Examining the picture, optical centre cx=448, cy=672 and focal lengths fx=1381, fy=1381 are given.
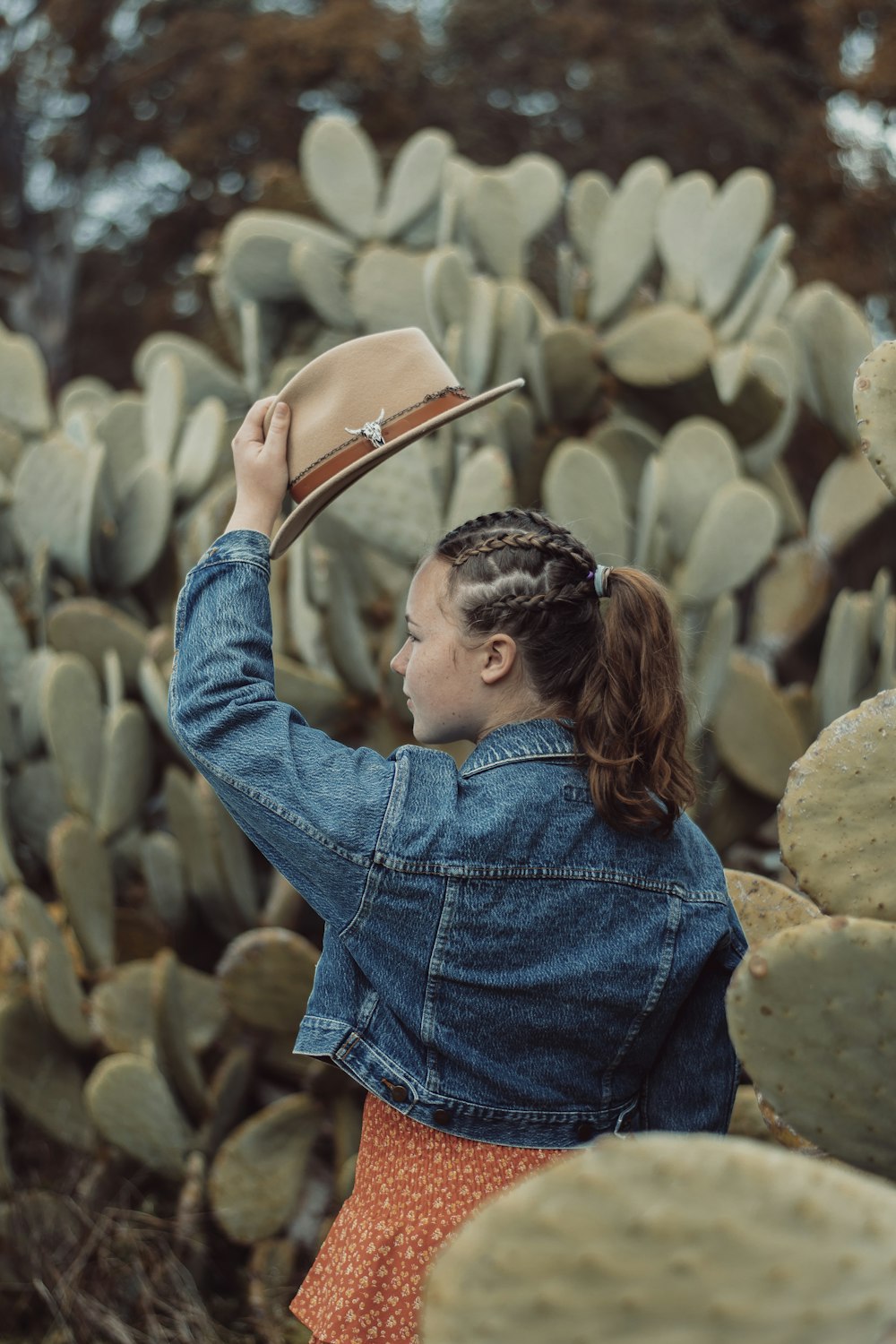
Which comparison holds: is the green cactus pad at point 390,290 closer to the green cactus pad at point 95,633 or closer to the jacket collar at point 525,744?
the green cactus pad at point 95,633

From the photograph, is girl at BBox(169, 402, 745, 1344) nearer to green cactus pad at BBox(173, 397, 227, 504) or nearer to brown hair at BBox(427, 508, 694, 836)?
brown hair at BBox(427, 508, 694, 836)

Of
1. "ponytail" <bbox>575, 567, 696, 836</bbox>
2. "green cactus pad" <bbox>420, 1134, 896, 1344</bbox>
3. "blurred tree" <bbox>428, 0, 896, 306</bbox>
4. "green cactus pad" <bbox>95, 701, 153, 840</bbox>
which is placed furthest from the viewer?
"blurred tree" <bbox>428, 0, 896, 306</bbox>

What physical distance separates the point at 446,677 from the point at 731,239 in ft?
9.31

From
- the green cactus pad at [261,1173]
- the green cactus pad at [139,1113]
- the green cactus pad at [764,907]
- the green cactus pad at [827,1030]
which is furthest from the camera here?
the green cactus pad at [261,1173]

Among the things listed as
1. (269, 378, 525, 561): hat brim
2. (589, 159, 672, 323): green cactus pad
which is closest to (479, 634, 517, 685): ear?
(269, 378, 525, 561): hat brim

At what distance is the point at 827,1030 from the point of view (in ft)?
3.68

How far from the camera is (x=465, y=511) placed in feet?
9.29

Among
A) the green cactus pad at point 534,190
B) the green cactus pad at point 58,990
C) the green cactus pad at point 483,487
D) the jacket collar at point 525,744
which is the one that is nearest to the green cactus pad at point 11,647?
the green cactus pad at point 58,990

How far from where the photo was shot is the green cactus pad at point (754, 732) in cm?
324

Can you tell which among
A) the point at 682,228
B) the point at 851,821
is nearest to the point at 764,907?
the point at 851,821

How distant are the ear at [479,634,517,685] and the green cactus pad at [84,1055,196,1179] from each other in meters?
1.65

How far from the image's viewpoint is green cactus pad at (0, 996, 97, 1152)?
288 cm

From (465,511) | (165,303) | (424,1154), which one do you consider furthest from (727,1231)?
(165,303)

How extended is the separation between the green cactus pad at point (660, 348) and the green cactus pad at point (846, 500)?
553 millimetres
